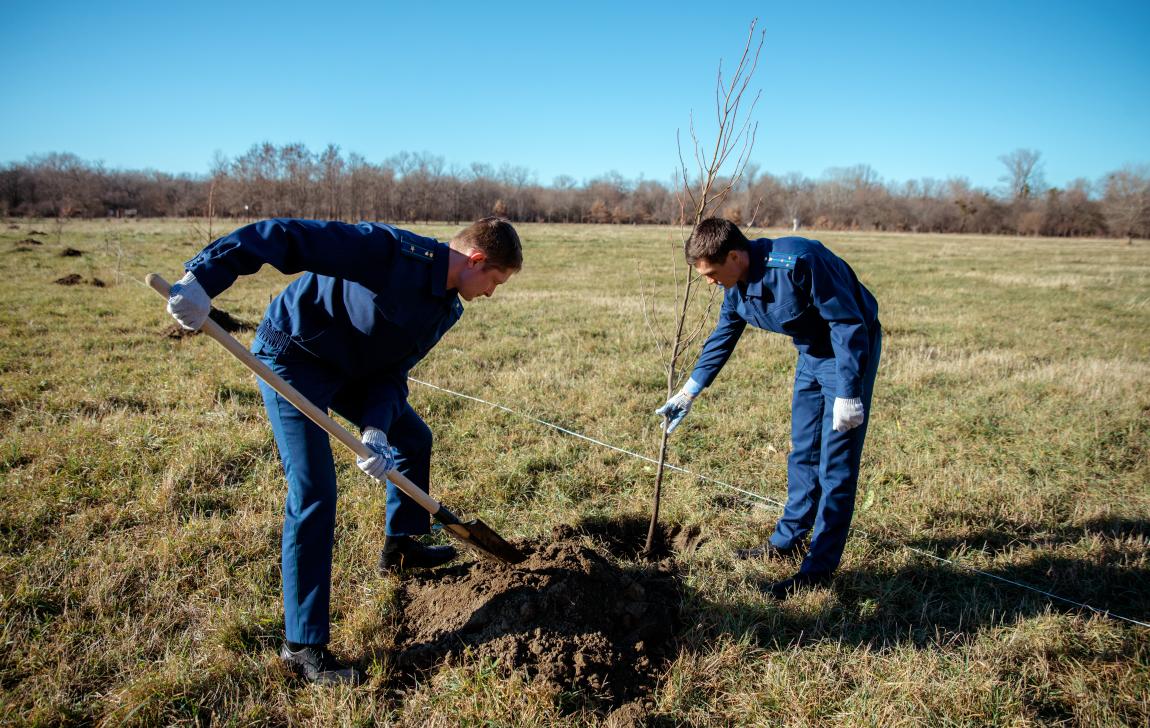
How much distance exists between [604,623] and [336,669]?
1.24 metres

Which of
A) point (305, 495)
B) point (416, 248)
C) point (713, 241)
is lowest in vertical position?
point (305, 495)

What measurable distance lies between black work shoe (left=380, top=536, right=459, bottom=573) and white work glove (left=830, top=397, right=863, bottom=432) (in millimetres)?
2391

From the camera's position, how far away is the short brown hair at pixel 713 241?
3045 millimetres

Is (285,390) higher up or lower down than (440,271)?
lower down

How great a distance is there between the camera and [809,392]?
352cm

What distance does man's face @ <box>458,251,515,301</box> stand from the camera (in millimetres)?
2689

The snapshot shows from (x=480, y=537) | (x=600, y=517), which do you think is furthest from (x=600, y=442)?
(x=480, y=537)

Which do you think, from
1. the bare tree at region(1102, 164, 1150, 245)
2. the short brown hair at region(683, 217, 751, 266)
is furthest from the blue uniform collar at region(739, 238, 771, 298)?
the bare tree at region(1102, 164, 1150, 245)

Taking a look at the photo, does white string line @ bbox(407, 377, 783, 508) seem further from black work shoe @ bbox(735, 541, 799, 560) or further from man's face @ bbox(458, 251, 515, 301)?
man's face @ bbox(458, 251, 515, 301)

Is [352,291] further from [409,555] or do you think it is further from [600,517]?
[600,517]

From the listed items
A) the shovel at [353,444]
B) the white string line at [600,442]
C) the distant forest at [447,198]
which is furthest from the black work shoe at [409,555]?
the distant forest at [447,198]

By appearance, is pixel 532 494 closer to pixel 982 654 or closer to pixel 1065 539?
pixel 982 654

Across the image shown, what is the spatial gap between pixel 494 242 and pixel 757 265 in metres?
1.47

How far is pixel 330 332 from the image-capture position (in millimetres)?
2637
